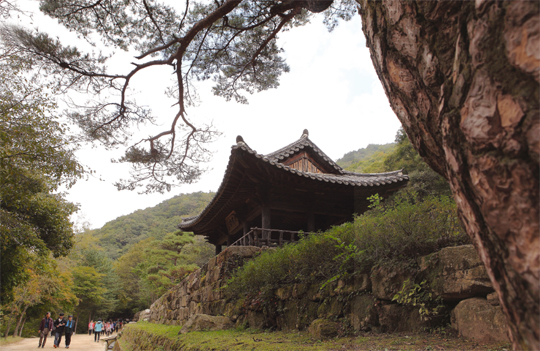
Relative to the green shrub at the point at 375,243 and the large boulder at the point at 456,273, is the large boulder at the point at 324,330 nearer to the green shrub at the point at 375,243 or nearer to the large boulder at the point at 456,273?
the green shrub at the point at 375,243

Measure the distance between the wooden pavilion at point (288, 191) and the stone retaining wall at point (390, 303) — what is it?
2.99m

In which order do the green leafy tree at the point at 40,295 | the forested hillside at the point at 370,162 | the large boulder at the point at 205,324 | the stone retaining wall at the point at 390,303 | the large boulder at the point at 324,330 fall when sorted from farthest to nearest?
the forested hillside at the point at 370,162 < the green leafy tree at the point at 40,295 < the large boulder at the point at 205,324 < the large boulder at the point at 324,330 < the stone retaining wall at the point at 390,303

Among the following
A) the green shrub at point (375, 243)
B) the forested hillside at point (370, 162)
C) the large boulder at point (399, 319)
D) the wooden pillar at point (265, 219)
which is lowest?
the large boulder at point (399, 319)

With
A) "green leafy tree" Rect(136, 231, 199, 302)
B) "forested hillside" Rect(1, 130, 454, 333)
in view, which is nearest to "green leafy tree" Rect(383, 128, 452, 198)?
"forested hillside" Rect(1, 130, 454, 333)

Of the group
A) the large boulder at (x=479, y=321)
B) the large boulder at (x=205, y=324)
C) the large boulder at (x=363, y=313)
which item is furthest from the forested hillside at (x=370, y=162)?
the large boulder at (x=479, y=321)

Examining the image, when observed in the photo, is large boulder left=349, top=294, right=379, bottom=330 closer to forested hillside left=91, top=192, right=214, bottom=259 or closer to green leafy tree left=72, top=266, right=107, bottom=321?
green leafy tree left=72, top=266, right=107, bottom=321

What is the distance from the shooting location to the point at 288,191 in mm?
8367

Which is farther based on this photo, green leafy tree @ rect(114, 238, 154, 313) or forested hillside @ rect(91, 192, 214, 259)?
forested hillside @ rect(91, 192, 214, 259)

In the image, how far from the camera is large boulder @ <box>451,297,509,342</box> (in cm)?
221

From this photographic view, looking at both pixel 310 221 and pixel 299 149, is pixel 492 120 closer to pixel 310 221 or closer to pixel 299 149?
pixel 310 221

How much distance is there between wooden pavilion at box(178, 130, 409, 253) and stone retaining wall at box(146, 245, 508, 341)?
2.99m

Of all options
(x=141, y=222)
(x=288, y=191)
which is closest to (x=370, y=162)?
(x=288, y=191)

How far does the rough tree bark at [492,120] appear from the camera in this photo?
917 mm

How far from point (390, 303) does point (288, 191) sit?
5428mm
